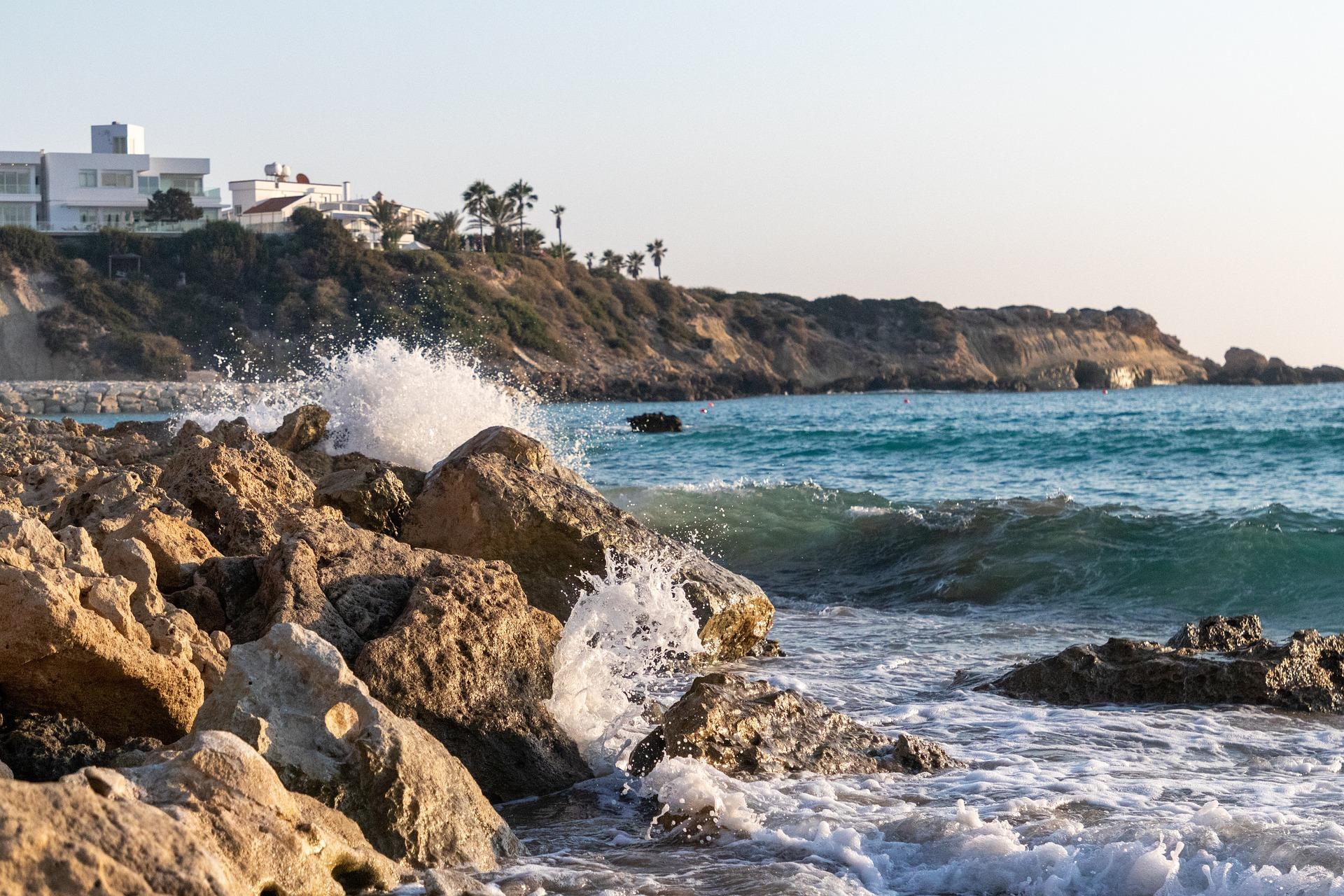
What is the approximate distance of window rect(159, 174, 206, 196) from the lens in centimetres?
6962

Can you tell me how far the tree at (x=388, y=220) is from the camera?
70.4m

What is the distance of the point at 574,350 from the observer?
6888cm

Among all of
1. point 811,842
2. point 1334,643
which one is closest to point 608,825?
point 811,842

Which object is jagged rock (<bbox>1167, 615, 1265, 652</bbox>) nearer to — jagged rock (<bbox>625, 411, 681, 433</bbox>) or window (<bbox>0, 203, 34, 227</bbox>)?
jagged rock (<bbox>625, 411, 681, 433</bbox>)

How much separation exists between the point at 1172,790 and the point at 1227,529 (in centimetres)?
780

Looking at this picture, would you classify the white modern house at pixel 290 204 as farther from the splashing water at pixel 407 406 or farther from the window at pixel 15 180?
the splashing water at pixel 407 406

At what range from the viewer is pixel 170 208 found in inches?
2662

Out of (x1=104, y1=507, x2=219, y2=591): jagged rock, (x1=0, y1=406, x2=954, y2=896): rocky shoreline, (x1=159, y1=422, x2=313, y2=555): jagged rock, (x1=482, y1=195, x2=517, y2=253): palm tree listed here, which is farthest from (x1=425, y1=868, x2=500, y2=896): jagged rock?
(x1=482, y1=195, x2=517, y2=253): palm tree

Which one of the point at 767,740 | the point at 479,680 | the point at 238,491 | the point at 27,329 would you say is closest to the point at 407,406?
the point at 238,491

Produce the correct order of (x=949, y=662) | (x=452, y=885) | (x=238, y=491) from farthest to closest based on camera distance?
(x=949, y=662) < (x=238, y=491) < (x=452, y=885)

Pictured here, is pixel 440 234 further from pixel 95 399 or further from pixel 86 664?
pixel 86 664

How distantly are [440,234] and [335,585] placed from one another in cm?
7397

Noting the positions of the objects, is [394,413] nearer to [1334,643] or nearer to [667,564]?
[667,564]

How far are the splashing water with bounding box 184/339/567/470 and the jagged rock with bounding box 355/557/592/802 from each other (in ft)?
19.9
